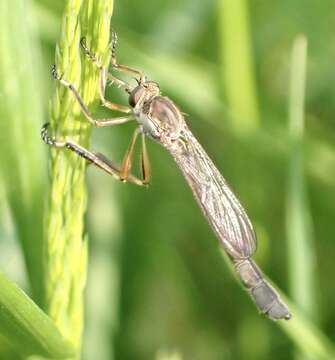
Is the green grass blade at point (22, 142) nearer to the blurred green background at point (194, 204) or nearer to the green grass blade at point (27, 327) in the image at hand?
the green grass blade at point (27, 327)

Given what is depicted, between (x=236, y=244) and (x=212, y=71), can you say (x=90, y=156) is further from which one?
(x=212, y=71)

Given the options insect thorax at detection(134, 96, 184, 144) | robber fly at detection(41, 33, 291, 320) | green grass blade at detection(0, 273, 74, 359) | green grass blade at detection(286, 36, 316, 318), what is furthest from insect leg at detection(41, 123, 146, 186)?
green grass blade at detection(286, 36, 316, 318)

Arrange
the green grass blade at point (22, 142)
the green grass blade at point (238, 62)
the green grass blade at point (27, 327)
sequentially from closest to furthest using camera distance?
the green grass blade at point (27, 327) < the green grass blade at point (22, 142) < the green grass blade at point (238, 62)

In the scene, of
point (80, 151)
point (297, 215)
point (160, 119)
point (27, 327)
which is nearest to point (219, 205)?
point (297, 215)

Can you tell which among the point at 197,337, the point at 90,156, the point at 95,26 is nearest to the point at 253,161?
the point at 197,337

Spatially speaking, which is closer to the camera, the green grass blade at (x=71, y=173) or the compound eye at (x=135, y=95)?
the green grass blade at (x=71, y=173)

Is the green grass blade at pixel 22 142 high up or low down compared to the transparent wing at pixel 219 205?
up

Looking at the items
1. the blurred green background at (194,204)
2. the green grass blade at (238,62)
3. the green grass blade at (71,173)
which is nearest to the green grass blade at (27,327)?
the green grass blade at (71,173)
